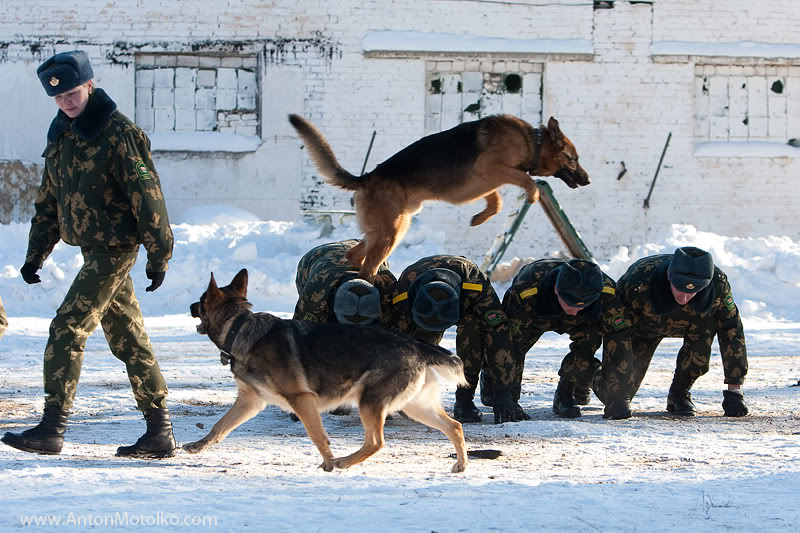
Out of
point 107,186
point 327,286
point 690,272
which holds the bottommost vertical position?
point 327,286

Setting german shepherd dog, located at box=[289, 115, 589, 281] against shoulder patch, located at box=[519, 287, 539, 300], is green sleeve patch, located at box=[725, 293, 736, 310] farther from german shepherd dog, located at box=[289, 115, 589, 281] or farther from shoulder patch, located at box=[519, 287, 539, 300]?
german shepherd dog, located at box=[289, 115, 589, 281]

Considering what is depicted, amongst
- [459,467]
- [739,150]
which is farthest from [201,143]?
[459,467]

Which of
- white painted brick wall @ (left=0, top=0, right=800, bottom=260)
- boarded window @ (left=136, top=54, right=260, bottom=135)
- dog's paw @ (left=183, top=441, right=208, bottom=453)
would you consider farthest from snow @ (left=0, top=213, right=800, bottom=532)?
boarded window @ (left=136, top=54, right=260, bottom=135)

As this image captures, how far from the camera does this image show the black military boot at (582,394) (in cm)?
770

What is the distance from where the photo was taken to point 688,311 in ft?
24.7

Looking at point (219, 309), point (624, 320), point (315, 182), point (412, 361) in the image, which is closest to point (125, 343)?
point (219, 309)

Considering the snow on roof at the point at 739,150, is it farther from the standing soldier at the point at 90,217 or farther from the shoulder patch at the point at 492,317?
the standing soldier at the point at 90,217

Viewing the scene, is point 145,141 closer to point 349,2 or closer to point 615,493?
point 615,493

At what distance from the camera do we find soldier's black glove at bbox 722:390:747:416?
727 centimetres

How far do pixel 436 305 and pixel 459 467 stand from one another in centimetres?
161

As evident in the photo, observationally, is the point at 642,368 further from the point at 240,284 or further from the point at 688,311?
the point at 240,284

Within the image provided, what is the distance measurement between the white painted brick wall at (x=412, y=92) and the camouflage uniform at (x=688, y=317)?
8647 mm

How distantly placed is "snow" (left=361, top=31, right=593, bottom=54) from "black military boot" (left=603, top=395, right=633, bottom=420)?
33.8 ft

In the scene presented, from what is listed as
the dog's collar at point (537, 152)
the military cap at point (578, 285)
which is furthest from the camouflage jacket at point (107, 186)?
the military cap at point (578, 285)
